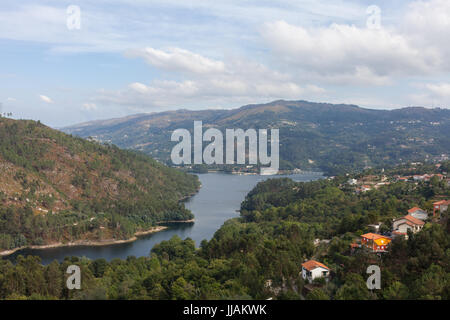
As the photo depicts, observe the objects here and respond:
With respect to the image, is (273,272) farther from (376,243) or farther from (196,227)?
(196,227)

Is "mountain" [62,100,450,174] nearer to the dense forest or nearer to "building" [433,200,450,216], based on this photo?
"building" [433,200,450,216]

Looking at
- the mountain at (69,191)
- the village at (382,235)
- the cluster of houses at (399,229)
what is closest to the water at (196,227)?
the mountain at (69,191)

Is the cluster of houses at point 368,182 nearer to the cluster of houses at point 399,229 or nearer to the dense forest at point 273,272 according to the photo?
the dense forest at point 273,272

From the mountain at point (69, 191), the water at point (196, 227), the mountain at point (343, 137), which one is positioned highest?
the mountain at point (343, 137)


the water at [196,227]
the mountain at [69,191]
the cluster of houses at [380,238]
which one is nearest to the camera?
the cluster of houses at [380,238]

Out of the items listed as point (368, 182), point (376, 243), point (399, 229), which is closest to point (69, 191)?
point (368, 182)

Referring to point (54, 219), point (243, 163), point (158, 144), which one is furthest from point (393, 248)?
point (158, 144)

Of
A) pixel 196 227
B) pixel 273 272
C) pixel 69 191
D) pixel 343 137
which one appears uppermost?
pixel 343 137
